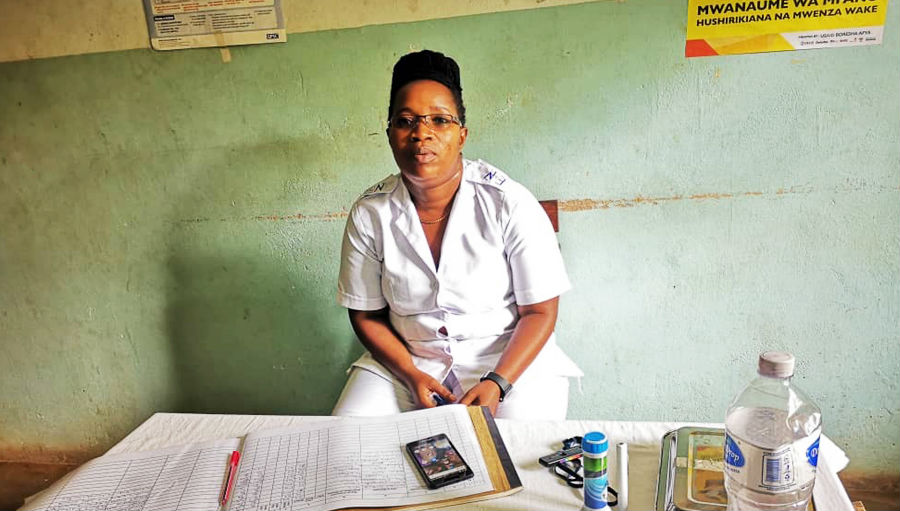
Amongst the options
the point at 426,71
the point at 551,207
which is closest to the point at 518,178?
the point at 551,207

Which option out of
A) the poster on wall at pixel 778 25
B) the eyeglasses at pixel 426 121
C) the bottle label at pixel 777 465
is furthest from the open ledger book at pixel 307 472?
the poster on wall at pixel 778 25

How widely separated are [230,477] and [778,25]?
1858 millimetres

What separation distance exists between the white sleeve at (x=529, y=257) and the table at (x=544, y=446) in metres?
0.49

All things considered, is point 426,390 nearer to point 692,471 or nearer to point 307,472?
point 307,472

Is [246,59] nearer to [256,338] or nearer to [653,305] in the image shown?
[256,338]

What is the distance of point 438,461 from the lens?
1044 mm

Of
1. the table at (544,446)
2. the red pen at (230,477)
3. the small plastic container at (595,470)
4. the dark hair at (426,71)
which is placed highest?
the dark hair at (426,71)

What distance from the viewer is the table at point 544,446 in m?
0.97

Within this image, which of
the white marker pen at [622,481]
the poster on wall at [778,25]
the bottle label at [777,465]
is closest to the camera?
the bottle label at [777,465]

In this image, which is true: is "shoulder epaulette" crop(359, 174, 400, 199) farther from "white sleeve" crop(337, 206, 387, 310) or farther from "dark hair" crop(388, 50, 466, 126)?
"dark hair" crop(388, 50, 466, 126)

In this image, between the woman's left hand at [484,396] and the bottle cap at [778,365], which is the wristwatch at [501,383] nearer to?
the woman's left hand at [484,396]

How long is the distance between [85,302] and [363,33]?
4.95 ft

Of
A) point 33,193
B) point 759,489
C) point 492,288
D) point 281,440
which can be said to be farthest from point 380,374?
point 33,193

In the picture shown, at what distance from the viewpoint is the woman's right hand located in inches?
61.7
